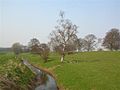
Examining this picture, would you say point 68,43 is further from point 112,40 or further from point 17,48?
point 17,48

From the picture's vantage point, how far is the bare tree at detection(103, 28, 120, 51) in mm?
107250

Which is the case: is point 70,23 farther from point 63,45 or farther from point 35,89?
point 35,89

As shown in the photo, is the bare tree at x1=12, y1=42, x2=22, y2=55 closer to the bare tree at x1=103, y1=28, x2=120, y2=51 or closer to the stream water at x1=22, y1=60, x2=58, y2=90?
the bare tree at x1=103, y1=28, x2=120, y2=51

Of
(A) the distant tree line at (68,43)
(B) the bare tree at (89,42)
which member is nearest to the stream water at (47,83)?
(A) the distant tree line at (68,43)

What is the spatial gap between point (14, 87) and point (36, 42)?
13154cm

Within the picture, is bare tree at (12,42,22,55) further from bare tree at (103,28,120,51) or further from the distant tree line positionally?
bare tree at (103,28,120,51)

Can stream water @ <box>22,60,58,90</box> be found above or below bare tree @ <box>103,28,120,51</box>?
below

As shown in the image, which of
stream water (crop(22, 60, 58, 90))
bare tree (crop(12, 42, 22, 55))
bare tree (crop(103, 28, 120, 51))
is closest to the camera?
stream water (crop(22, 60, 58, 90))

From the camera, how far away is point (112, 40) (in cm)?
10762

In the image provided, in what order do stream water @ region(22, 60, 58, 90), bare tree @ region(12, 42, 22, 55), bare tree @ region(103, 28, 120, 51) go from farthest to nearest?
bare tree @ region(12, 42, 22, 55) < bare tree @ region(103, 28, 120, 51) < stream water @ region(22, 60, 58, 90)

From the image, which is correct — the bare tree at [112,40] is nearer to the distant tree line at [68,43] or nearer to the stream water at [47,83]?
the distant tree line at [68,43]

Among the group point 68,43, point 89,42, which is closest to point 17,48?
point 89,42

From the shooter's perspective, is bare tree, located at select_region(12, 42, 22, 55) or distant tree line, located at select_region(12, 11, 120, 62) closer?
distant tree line, located at select_region(12, 11, 120, 62)

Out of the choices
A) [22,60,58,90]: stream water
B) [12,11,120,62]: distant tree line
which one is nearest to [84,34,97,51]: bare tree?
[12,11,120,62]: distant tree line
